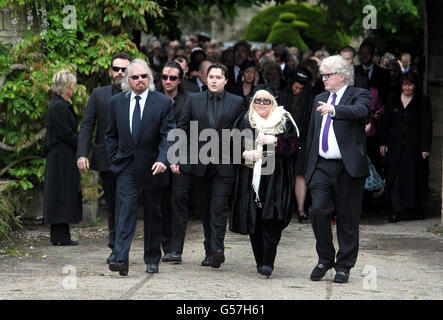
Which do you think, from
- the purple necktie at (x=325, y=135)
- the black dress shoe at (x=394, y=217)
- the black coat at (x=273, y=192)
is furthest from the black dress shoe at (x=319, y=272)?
the black dress shoe at (x=394, y=217)

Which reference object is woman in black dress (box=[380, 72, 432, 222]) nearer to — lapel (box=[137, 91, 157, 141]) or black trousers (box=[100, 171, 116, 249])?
black trousers (box=[100, 171, 116, 249])

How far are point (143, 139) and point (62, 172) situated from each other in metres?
2.45

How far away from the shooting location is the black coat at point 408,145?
41.0 ft

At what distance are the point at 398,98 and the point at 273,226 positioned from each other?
15.3 ft

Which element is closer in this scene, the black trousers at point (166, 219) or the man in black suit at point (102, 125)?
the man in black suit at point (102, 125)

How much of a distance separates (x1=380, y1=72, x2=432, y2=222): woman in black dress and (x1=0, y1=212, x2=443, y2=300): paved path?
1174 millimetres

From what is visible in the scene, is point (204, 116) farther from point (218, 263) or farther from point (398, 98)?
point (398, 98)

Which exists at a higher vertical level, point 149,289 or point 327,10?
point 327,10

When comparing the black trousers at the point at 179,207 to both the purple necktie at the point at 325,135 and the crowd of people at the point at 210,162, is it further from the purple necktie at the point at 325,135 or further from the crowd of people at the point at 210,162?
the purple necktie at the point at 325,135

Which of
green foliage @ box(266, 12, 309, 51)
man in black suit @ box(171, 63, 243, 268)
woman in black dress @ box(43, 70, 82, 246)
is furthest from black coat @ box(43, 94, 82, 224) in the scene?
green foliage @ box(266, 12, 309, 51)

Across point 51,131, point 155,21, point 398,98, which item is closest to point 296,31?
point 155,21

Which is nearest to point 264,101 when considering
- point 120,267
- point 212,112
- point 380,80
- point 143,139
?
point 212,112

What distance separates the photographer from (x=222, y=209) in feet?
29.0

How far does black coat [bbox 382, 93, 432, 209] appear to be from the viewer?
12484 millimetres
